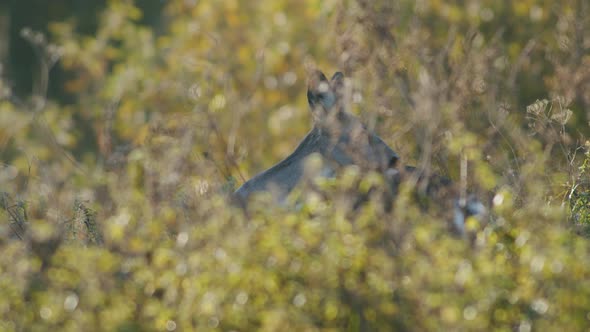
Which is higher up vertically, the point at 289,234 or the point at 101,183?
the point at 289,234

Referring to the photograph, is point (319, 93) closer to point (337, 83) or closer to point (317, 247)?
point (337, 83)

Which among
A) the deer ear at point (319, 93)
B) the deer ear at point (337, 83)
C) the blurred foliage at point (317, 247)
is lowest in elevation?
the deer ear at point (319, 93)

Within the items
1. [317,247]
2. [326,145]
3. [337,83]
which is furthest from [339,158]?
[317,247]

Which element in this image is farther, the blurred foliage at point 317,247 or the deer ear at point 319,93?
the deer ear at point 319,93

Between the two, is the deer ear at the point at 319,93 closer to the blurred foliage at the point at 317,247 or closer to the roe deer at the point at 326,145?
the roe deer at the point at 326,145

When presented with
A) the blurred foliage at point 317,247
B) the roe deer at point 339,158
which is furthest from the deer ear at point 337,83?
the blurred foliage at point 317,247

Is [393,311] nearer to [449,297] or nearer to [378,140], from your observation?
[449,297]

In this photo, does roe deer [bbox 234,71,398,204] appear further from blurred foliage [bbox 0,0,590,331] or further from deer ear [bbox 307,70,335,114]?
blurred foliage [bbox 0,0,590,331]

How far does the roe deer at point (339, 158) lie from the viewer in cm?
456

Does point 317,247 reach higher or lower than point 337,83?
higher

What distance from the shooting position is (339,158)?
6.06 meters

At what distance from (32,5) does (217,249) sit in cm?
1476

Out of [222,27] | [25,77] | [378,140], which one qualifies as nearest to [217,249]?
[378,140]

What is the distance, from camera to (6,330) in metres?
3.60
